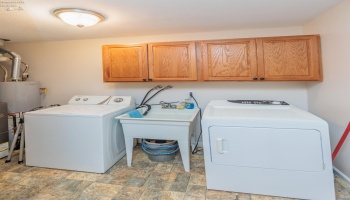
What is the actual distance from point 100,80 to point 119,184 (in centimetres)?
192

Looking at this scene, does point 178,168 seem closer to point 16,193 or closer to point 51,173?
point 51,173

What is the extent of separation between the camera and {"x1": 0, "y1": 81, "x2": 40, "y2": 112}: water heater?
3.06 metres

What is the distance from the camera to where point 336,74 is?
2070mm

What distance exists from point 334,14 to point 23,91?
4442 millimetres

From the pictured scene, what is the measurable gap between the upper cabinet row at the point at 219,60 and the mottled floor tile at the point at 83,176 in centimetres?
137

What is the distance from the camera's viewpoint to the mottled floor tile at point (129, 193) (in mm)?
1849

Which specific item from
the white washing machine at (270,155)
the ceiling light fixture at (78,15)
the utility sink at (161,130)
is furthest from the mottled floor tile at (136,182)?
the ceiling light fixture at (78,15)

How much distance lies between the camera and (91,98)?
3076mm

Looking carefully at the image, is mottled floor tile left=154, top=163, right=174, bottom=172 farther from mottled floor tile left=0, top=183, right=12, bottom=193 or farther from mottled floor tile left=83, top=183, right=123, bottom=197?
mottled floor tile left=0, top=183, right=12, bottom=193

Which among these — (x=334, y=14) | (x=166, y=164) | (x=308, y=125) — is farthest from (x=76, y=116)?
(x=334, y=14)

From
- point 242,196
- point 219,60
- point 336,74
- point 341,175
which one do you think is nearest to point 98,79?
point 219,60

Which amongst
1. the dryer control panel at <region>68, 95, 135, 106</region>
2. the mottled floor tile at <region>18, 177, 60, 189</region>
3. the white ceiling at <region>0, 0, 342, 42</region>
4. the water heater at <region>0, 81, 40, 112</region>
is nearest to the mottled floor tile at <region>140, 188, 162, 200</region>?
the mottled floor tile at <region>18, 177, 60, 189</region>

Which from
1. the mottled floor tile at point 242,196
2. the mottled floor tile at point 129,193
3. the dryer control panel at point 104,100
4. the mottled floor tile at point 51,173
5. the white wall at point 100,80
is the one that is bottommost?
the mottled floor tile at point 242,196

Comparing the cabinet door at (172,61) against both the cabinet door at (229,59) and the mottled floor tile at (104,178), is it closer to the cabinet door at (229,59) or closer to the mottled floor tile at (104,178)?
the cabinet door at (229,59)
